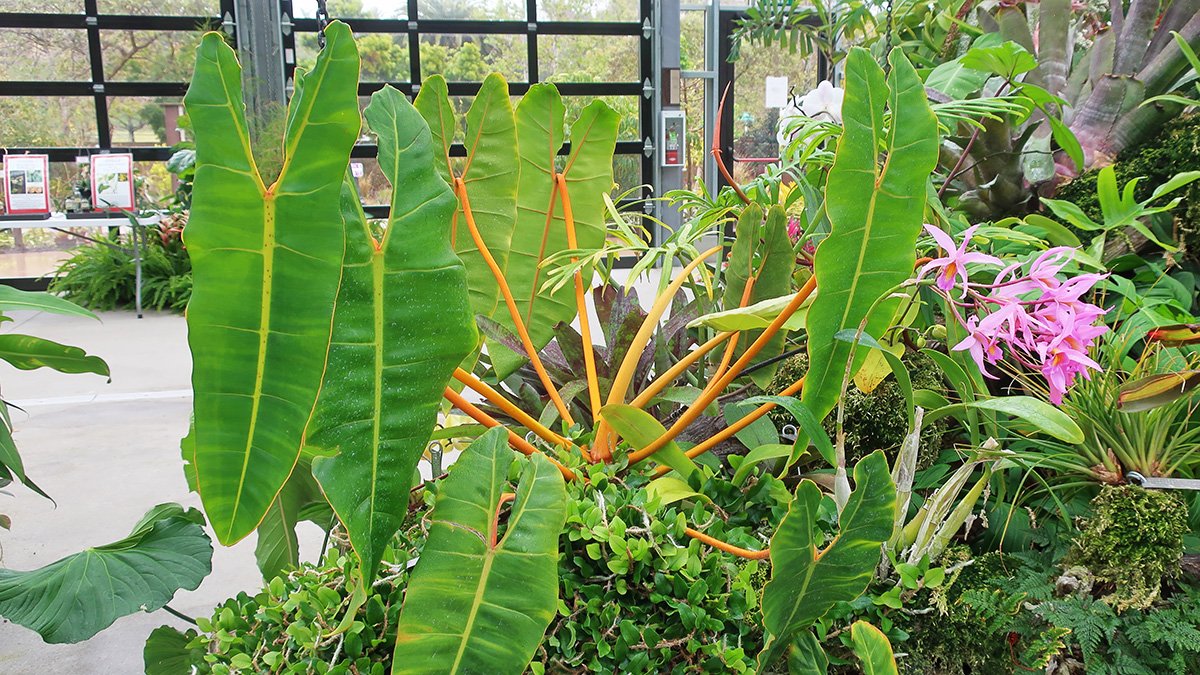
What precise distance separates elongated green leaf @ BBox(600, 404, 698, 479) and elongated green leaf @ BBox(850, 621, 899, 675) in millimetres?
241

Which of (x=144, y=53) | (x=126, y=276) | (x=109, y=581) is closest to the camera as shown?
(x=109, y=581)

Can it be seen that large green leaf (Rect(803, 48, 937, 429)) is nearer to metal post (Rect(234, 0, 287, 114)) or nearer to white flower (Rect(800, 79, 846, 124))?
white flower (Rect(800, 79, 846, 124))

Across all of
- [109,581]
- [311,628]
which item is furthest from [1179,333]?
[109,581]

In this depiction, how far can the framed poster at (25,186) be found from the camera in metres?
5.60

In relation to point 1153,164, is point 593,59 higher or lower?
higher

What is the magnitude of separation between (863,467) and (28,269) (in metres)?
7.67

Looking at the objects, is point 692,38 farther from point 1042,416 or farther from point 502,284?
point 1042,416

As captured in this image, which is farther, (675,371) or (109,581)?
(675,371)

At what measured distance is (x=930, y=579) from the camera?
83 centimetres

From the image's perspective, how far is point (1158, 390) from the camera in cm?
84

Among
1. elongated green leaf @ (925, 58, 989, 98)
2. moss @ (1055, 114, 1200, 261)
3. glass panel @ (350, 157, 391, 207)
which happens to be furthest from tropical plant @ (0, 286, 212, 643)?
glass panel @ (350, 157, 391, 207)

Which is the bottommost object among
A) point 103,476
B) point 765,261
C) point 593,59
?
point 103,476

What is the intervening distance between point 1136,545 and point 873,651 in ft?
1.32

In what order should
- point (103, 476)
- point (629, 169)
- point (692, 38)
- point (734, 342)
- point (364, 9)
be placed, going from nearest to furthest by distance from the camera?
point (734, 342) < point (103, 476) < point (364, 9) < point (629, 169) < point (692, 38)
